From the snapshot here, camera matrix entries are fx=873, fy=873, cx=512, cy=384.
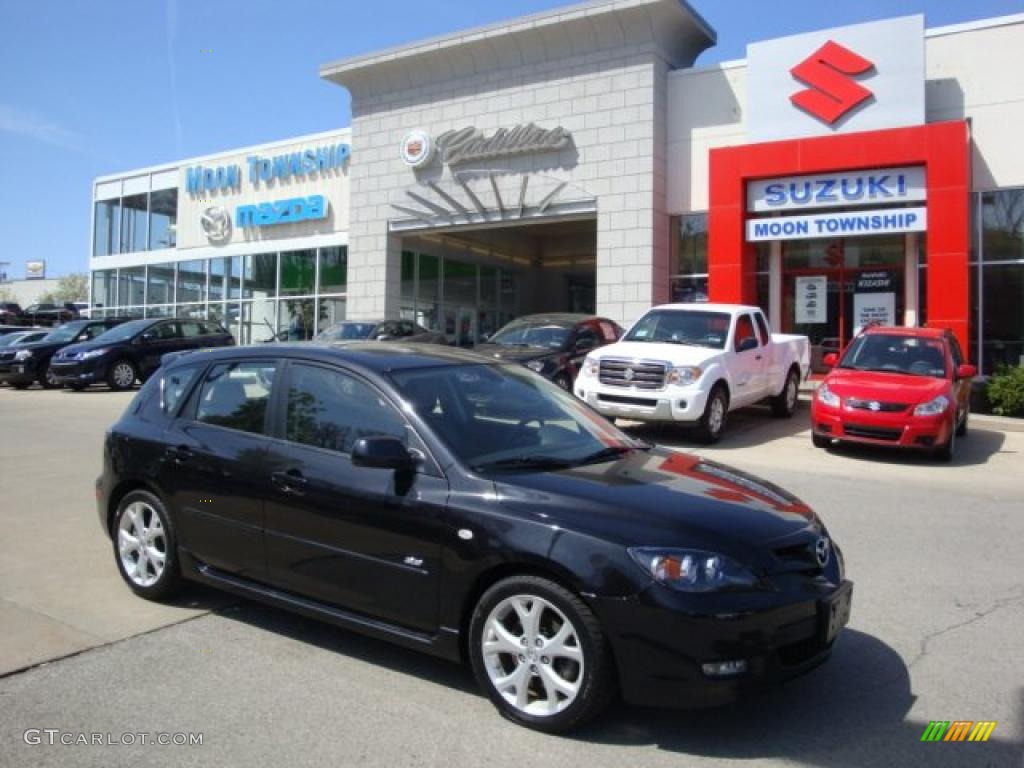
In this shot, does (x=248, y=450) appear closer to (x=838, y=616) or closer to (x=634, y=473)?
(x=634, y=473)

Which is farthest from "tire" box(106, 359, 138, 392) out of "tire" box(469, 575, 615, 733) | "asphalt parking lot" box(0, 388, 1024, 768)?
"tire" box(469, 575, 615, 733)

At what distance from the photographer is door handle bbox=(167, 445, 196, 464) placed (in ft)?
16.3

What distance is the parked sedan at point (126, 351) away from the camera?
64.1 ft

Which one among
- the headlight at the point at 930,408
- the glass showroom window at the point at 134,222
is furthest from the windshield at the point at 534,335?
the glass showroom window at the point at 134,222

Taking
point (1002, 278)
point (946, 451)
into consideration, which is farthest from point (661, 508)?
point (1002, 278)

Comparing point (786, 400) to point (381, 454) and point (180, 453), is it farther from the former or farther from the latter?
point (381, 454)

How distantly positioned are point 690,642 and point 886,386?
899 centimetres

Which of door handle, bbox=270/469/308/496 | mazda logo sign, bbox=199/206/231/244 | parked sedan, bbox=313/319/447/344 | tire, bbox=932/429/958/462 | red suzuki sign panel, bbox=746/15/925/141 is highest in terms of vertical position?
red suzuki sign panel, bbox=746/15/925/141

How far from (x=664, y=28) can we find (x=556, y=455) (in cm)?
1978

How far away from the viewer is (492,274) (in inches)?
1251

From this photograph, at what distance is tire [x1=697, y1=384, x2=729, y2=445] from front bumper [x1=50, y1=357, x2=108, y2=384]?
1411 cm

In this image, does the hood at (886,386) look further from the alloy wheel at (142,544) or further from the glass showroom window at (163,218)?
the glass showroom window at (163,218)

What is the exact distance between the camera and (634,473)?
4.21 meters

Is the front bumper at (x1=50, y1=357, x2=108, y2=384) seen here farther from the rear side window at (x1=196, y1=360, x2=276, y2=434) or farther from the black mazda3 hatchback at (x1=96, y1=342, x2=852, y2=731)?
the rear side window at (x1=196, y1=360, x2=276, y2=434)
